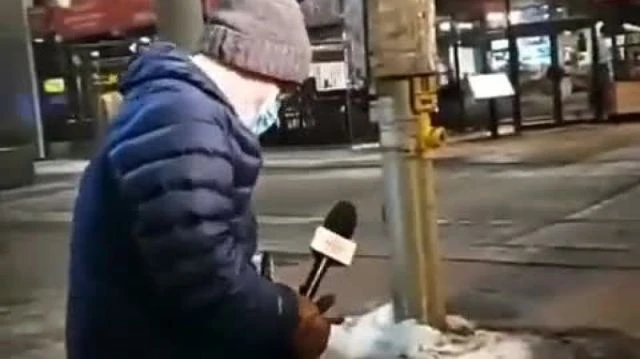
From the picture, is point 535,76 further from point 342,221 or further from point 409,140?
point 342,221

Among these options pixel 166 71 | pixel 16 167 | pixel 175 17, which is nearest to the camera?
pixel 166 71

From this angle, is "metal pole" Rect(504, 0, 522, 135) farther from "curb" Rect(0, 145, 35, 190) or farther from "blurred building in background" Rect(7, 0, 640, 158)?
"curb" Rect(0, 145, 35, 190)

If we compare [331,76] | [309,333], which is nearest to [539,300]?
[309,333]

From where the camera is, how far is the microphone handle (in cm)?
302

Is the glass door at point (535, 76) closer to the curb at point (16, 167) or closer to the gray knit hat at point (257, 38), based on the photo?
the curb at point (16, 167)

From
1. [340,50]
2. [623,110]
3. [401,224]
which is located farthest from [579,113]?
[401,224]

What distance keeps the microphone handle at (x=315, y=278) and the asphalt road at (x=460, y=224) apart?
18.3 ft

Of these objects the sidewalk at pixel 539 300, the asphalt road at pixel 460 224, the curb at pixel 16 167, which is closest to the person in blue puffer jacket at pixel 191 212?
→ the sidewalk at pixel 539 300

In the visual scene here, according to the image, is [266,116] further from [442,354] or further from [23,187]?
[23,187]

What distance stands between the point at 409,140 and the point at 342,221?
4.26 metres

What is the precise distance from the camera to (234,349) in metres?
2.58

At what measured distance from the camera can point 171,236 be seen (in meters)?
2.42

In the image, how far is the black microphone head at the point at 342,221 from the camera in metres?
3.22

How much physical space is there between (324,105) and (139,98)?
25.6 metres
